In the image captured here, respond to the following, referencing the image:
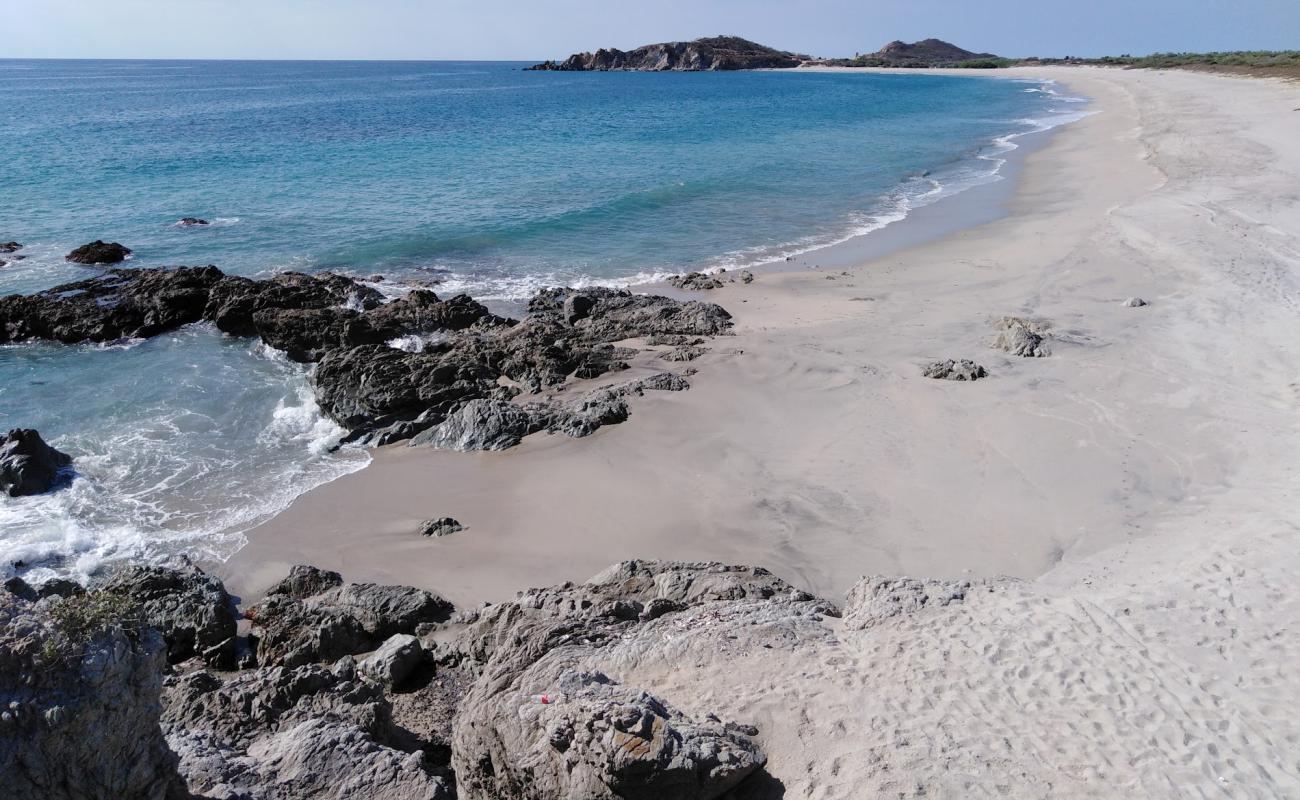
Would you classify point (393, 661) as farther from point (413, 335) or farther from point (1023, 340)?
point (1023, 340)

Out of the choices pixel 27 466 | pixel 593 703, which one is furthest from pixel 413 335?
pixel 593 703

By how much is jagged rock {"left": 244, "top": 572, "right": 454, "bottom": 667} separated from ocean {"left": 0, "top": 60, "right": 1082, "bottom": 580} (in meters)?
2.65

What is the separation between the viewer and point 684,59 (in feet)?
588

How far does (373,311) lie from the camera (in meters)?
19.5

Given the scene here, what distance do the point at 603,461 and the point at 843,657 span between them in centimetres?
664

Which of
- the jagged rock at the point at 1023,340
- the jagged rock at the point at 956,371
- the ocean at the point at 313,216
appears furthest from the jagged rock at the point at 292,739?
the jagged rock at the point at 1023,340

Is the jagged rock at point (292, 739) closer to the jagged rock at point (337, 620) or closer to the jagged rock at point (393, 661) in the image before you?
the jagged rock at point (393, 661)

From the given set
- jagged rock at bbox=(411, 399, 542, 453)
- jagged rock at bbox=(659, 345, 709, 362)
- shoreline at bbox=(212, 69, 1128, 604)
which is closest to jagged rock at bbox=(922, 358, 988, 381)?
shoreline at bbox=(212, 69, 1128, 604)

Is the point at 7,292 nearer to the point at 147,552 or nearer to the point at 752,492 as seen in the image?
the point at 147,552

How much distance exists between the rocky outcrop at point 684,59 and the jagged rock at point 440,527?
598ft

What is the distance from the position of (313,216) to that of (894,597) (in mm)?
29717

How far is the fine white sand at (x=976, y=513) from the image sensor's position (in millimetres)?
6805

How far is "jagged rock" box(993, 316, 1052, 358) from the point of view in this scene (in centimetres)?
1616

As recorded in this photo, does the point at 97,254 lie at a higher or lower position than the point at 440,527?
higher
